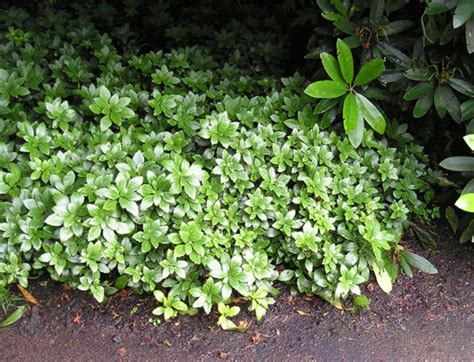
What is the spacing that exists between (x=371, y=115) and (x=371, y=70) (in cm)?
20

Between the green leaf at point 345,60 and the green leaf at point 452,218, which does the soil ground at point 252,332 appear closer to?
the green leaf at point 452,218

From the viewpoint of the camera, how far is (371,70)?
2.32 m

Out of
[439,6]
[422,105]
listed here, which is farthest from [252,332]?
[439,6]

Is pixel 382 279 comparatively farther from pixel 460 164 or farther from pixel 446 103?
pixel 446 103

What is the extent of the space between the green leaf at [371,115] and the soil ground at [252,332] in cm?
77

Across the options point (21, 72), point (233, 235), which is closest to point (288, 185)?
point (233, 235)

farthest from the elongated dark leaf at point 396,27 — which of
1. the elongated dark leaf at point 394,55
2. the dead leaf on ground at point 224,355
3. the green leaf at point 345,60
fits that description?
the dead leaf on ground at point 224,355

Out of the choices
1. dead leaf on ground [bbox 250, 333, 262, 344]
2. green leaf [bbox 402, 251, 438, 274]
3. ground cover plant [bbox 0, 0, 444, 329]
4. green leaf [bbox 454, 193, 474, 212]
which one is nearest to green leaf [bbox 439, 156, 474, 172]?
ground cover plant [bbox 0, 0, 444, 329]

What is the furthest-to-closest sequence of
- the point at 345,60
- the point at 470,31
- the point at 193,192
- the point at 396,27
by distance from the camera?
the point at 396,27 < the point at 345,60 < the point at 470,31 < the point at 193,192

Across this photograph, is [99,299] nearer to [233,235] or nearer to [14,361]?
[14,361]

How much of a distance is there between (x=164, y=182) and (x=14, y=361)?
89 cm

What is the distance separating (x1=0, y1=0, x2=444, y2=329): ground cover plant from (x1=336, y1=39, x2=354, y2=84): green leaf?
88mm

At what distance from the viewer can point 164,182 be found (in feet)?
6.88

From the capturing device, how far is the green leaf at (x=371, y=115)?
2.36m
